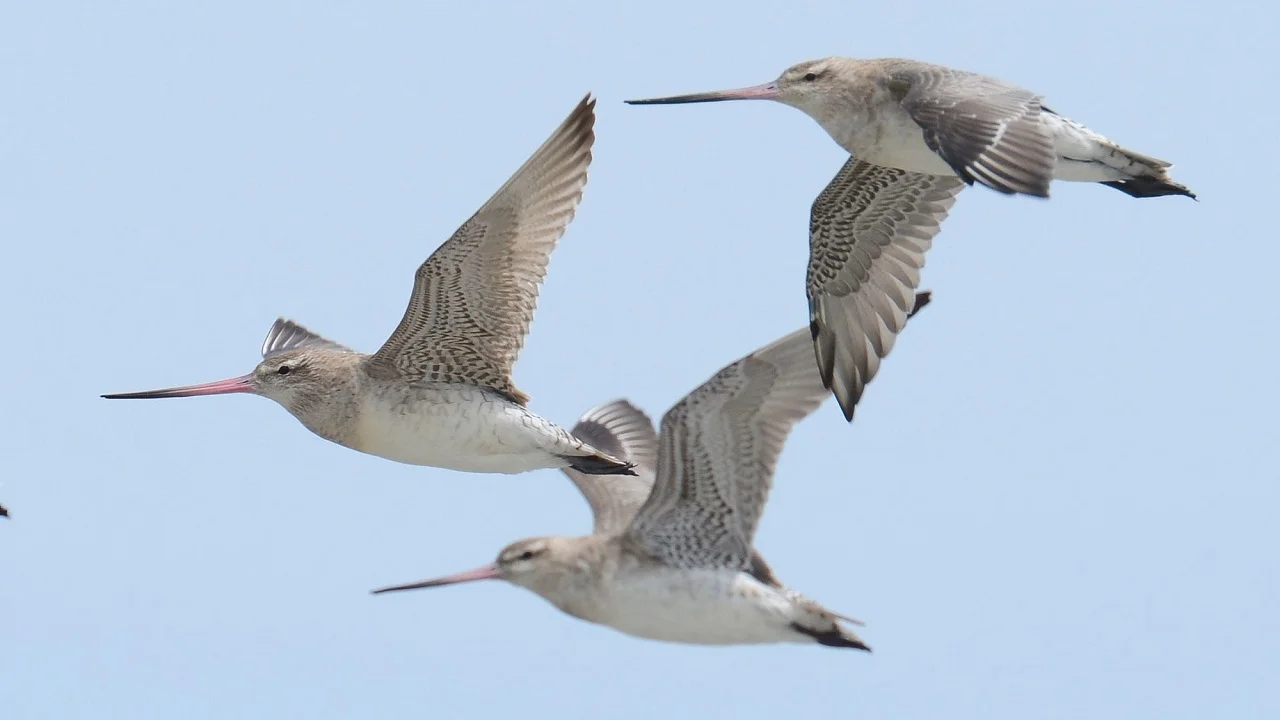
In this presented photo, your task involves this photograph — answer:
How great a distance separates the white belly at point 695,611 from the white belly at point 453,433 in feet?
4.80

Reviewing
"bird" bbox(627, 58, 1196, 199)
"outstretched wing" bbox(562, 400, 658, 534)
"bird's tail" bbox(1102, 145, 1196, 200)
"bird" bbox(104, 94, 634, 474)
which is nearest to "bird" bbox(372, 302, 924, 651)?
"outstretched wing" bbox(562, 400, 658, 534)

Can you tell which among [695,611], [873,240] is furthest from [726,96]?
[695,611]

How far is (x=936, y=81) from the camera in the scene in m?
12.0

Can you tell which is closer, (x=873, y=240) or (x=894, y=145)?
(x=894, y=145)

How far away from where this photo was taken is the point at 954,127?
37.6ft

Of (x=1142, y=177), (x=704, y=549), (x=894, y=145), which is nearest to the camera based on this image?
(x=704, y=549)

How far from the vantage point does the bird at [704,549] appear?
36.8ft

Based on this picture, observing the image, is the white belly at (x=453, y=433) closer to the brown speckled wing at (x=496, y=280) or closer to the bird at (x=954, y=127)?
the brown speckled wing at (x=496, y=280)

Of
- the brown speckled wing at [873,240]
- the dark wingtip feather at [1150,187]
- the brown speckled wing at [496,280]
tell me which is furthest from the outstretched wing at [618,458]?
the dark wingtip feather at [1150,187]

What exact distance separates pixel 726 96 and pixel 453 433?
7.88 ft

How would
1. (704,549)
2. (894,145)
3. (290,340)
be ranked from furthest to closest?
(290,340) → (894,145) → (704,549)

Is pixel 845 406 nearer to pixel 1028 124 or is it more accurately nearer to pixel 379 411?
pixel 1028 124

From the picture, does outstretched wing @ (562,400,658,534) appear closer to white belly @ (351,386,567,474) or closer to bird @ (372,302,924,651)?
white belly @ (351,386,567,474)

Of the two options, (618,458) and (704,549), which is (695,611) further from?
(618,458)
